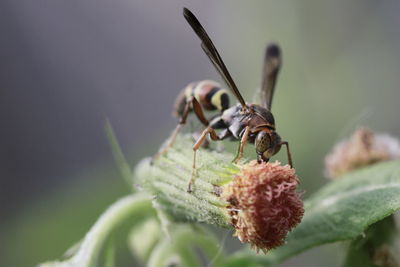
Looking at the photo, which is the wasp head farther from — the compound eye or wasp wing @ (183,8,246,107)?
wasp wing @ (183,8,246,107)

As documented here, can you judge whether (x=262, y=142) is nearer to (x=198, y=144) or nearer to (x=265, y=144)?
(x=265, y=144)

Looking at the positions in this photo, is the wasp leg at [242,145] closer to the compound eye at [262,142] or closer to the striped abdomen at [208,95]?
the compound eye at [262,142]

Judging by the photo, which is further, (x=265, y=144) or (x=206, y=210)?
(x=265, y=144)

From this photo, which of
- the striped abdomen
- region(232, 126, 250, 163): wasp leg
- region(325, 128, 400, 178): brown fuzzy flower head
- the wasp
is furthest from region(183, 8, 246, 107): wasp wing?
region(325, 128, 400, 178): brown fuzzy flower head

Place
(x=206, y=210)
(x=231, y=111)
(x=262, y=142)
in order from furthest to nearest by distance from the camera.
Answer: (x=231, y=111) → (x=262, y=142) → (x=206, y=210)

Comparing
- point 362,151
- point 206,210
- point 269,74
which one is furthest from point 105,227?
point 362,151

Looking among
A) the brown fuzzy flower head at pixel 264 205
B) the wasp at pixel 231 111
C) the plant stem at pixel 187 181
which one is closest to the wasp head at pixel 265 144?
the wasp at pixel 231 111

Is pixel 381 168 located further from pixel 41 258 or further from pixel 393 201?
pixel 41 258

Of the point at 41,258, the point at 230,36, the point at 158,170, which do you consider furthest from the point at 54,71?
the point at 158,170
